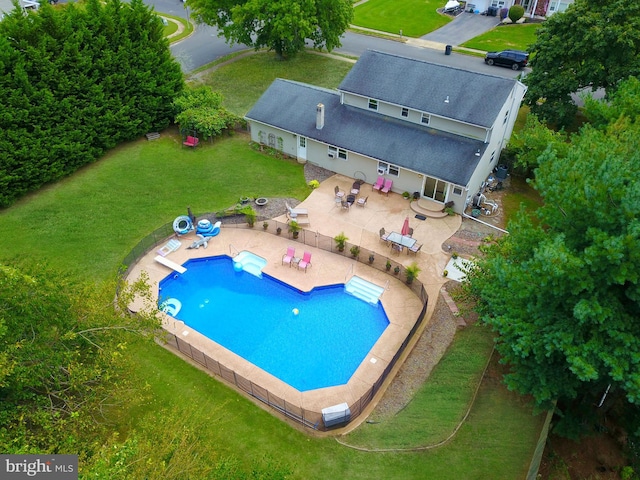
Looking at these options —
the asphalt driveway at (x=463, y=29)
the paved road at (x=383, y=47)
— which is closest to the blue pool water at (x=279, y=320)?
the paved road at (x=383, y=47)

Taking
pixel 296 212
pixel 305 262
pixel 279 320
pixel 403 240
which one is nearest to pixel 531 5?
pixel 403 240

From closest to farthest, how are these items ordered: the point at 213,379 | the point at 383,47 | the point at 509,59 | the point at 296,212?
the point at 213,379
the point at 296,212
the point at 509,59
the point at 383,47

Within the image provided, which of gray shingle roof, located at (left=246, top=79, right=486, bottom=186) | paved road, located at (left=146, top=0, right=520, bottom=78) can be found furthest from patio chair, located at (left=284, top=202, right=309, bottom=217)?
paved road, located at (left=146, top=0, right=520, bottom=78)

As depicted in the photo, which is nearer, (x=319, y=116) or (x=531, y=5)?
(x=319, y=116)

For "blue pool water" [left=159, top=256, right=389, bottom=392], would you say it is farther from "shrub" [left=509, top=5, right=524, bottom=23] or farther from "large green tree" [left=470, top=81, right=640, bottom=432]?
"shrub" [left=509, top=5, right=524, bottom=23]

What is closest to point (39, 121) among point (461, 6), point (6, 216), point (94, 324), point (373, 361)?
point (6, 216)

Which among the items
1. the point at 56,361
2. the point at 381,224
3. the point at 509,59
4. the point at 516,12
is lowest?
the point at 381,224

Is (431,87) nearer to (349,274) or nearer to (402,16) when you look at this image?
(349,274)
